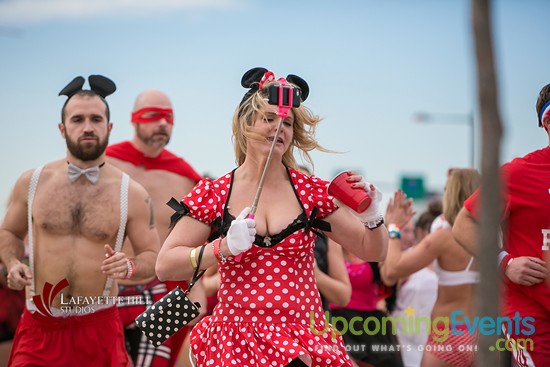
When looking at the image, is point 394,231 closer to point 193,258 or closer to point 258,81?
point 258,81

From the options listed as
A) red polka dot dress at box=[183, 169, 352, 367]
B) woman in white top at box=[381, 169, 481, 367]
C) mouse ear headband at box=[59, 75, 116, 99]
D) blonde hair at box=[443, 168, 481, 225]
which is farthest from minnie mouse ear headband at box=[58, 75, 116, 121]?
blonde hair at box=[443, 168, 481, 225]

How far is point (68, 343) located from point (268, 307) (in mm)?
2041

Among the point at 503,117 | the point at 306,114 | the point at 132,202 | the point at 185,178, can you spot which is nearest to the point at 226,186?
the point at 306,114

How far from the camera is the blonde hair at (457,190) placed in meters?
7.41

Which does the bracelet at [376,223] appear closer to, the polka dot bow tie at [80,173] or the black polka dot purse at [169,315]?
the black polka dot purse at [169,315]

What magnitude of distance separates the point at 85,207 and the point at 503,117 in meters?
4.42

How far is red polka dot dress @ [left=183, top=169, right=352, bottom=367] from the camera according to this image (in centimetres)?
445

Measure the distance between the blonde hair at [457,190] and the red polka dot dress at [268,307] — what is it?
9.64 feet

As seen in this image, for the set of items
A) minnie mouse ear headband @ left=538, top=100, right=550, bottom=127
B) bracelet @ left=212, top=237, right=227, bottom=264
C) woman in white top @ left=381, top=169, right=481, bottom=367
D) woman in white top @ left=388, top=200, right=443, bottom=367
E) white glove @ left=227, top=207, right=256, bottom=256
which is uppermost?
minnie mouse ear headband @ left=538, top=100, right=550, bottom=127

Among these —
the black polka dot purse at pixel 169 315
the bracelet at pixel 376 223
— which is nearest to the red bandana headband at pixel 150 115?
the black polka dot purse at pixel 169 315

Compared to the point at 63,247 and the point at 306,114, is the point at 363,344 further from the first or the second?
the point at 306,114

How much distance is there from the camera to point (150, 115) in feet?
28.2

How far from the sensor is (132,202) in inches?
250

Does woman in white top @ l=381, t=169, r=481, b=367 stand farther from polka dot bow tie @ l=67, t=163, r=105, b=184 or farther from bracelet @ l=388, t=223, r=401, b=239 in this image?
polka dot bow tie @ l=67, t=163, r=105, b=184
